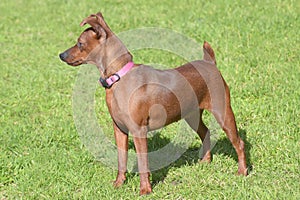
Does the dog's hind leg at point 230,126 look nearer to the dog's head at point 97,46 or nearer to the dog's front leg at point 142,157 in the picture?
the dog's front leg at point 142,157

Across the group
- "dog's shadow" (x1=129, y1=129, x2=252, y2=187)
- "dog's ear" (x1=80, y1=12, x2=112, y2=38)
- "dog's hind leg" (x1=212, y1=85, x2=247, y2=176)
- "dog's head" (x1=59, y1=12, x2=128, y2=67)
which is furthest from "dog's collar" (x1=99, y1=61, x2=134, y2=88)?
"dog's shadow" (x1=129, y1=129, x2=252, y2=187)

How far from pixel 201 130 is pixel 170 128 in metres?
0.66

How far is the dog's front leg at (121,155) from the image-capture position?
5.03 meters

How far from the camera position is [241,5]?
9.63 m

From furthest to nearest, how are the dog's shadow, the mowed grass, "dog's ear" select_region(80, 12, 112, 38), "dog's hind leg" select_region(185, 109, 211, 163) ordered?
"dog's hind leg" select_region(185, 109, 211, 163) → the dog's shadow → the mowed grass → "dog's ear" select_region(80, 12, 112, 38)

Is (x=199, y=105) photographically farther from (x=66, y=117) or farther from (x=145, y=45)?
(x=145, y=45)

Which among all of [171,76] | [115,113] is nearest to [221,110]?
[171,76]

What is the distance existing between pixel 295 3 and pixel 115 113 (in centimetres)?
580

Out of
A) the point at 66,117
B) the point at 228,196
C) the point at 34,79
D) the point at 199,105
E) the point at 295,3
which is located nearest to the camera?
the point at 228,196

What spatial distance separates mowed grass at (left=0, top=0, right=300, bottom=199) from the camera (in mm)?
4984

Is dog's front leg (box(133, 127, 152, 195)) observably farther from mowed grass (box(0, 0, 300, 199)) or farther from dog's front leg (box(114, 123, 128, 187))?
dog's front leg (box(114, 123, 128, 187))

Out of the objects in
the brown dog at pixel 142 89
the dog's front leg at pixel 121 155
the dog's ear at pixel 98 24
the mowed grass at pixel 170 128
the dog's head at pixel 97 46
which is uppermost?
the dog's ear at pixel 98 24

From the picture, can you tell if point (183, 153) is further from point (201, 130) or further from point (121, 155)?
point (121, 155)

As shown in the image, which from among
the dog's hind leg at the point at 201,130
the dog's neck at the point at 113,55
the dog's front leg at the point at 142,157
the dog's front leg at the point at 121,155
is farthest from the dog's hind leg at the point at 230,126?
the dog's neck at the point at 113,55
